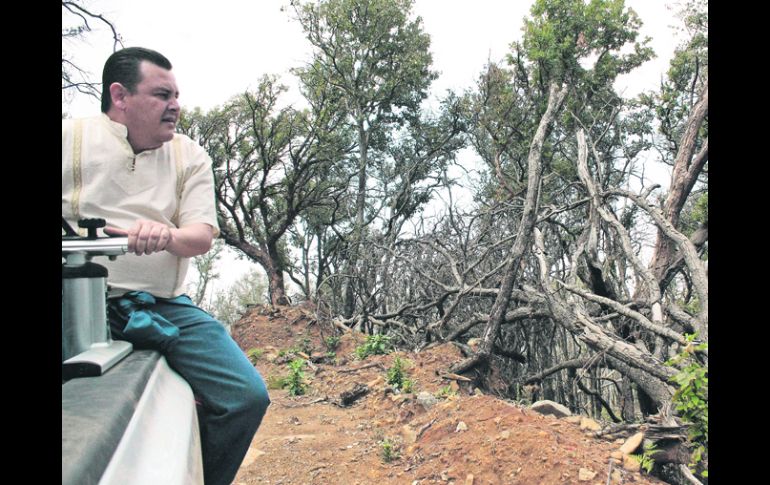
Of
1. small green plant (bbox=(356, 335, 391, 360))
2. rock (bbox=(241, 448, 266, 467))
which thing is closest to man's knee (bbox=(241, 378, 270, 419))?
rock (bbox=(241, 448, 266, 467))

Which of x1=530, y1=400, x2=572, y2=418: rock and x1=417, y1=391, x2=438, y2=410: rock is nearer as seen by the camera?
x1=530, y1=400, x2=572, y2=418: rock

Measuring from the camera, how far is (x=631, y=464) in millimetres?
3133

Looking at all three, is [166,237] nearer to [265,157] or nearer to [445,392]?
[445,392]

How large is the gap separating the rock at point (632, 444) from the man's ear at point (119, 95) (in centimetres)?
303

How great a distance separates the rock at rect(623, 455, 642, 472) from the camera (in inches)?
122

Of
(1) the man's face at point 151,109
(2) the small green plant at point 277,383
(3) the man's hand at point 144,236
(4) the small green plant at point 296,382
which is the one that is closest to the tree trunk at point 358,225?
(2) the small green plant at point 277,383

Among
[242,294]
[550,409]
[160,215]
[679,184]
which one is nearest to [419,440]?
[550,409]

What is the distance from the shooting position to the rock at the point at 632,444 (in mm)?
3259

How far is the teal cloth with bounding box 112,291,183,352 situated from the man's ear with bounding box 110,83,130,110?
1.76 feet

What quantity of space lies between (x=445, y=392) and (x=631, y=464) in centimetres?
256

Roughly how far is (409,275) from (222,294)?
77.1ft

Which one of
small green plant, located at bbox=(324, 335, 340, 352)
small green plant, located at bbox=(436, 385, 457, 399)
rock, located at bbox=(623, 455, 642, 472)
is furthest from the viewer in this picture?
small green plant, located at bbox=(324, 335, 340, 352)

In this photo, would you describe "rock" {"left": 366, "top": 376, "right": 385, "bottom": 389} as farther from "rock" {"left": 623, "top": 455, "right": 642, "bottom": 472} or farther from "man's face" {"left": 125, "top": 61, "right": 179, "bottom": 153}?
"man's face" {"left": 125, "top": 61, "right": 179, "bottom": 153}

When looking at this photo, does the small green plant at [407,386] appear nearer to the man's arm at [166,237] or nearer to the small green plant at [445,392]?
the small green plant at [445,392]
